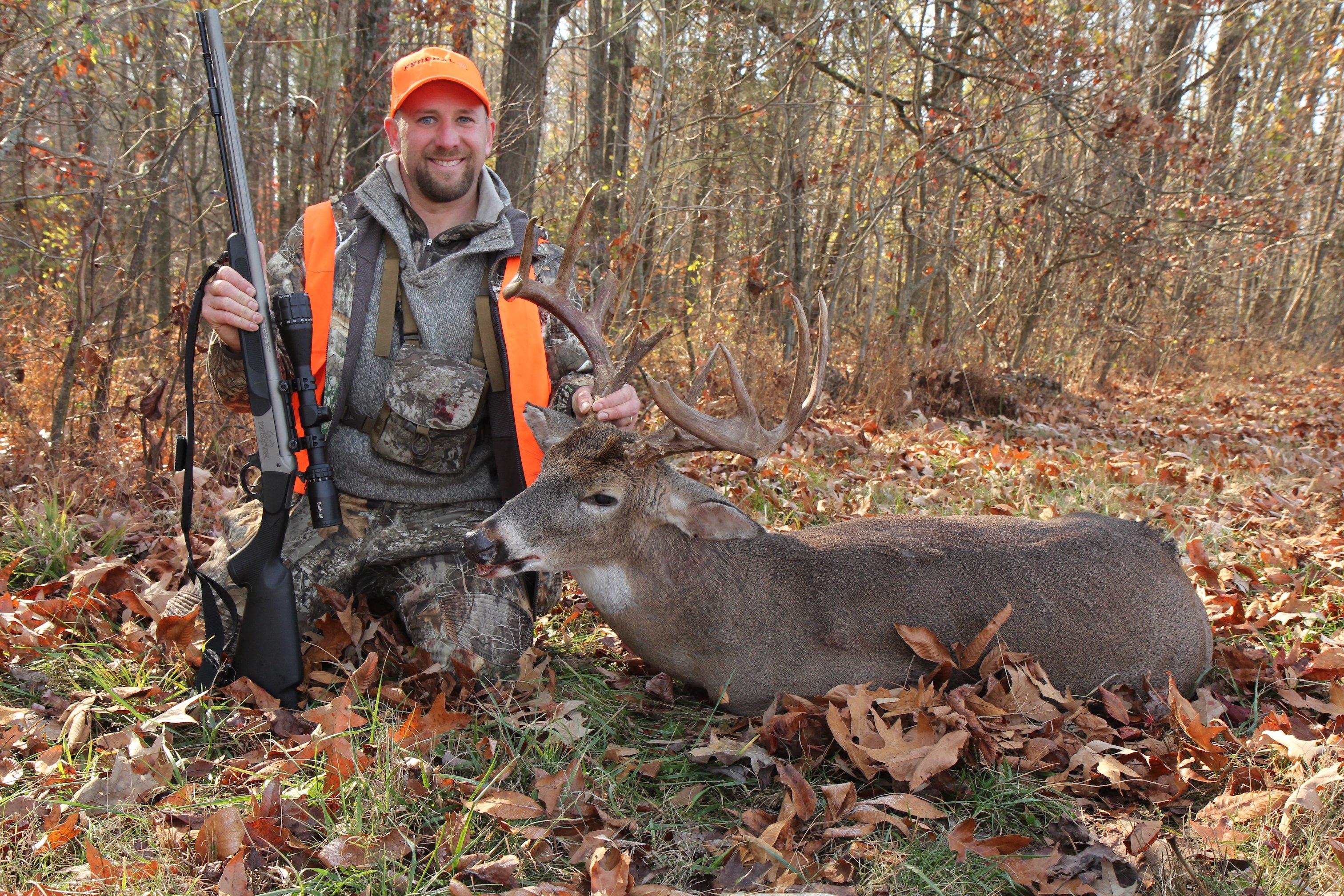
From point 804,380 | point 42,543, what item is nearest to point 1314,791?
point 804,380

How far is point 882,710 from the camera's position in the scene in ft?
10.7

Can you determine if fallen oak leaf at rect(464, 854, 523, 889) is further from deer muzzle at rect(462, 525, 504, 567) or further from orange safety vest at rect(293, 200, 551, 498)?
orange safety vest at rect(293, 200, 551, 498)

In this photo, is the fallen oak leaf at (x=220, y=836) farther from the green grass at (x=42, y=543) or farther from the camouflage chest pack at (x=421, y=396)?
the green grass at (x=42, y=543)

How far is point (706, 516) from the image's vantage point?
3514 millimetres

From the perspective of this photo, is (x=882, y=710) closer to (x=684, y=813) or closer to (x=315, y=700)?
(x=684, y=813)

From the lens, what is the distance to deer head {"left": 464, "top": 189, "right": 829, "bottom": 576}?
338 cm

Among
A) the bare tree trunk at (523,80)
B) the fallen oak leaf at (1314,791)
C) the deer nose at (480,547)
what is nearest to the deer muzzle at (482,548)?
the deer nose at (480,547)

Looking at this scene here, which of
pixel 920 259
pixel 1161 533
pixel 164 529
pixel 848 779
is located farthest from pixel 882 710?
pixel 920 259

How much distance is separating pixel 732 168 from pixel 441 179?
8.56m

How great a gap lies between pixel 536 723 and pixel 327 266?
2.16 meters

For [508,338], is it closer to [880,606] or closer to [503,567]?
[503,567]

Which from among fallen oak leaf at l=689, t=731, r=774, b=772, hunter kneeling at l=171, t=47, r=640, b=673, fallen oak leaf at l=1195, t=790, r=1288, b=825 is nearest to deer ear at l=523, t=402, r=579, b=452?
hunter kneeling at l=171, t=47, r=640, b=673

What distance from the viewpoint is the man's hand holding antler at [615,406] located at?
3.57 meters

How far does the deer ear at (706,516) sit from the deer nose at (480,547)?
693 mm
